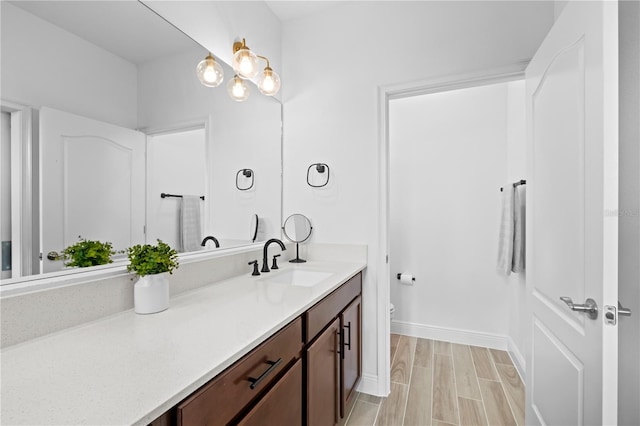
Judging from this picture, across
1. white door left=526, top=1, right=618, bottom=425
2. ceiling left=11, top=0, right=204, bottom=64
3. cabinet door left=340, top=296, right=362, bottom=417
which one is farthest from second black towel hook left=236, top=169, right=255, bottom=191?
white door left=526, top=1, right=618, bottom=425

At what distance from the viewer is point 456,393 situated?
1.99 m

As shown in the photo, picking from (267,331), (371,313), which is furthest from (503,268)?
(267,331)

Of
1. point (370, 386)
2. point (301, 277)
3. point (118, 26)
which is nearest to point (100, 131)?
point (118, 26)

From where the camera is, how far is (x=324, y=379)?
1.35 m

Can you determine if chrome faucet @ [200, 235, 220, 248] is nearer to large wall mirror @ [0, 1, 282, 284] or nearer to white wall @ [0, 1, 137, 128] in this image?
large wall mirror @ [0, 1, 282, 284]

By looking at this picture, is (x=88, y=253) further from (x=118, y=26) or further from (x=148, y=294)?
(x=118, y=26)

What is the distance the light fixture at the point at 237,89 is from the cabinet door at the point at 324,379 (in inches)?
56.0

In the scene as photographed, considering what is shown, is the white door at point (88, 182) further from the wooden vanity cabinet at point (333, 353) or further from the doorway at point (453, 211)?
the doorway at point (453, 211)

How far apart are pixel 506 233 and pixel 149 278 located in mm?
2414

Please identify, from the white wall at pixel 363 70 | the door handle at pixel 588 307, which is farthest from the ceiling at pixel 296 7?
the door handle at pixel 588 307

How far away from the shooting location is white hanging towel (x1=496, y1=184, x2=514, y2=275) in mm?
2260

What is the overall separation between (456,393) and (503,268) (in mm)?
996

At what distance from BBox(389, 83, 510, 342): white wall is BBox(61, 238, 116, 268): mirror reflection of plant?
249cm

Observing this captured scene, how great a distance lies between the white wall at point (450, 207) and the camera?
2.67 meters
